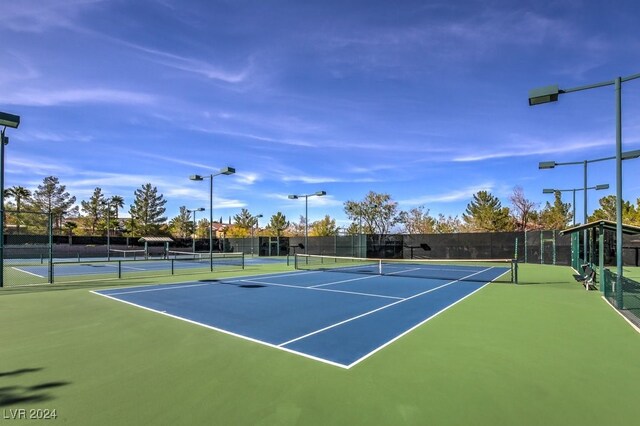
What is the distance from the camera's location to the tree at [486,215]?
49.4 m

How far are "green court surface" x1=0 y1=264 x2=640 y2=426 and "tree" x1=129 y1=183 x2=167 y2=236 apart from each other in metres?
72.8

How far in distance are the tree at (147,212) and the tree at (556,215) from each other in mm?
72570

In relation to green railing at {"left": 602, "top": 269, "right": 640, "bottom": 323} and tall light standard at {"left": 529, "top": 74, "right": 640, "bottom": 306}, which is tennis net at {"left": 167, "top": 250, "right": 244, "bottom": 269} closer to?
tall light standard at {"left": 529, "top": 74, "right": 640, "bottom": 306}

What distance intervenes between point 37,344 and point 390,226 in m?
50.9

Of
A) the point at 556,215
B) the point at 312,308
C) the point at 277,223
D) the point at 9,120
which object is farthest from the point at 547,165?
the point at 277,223

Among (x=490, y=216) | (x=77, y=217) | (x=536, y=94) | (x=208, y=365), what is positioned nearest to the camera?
(x=208, y=365)

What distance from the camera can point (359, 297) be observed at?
38.2 feet

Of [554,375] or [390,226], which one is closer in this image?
[554,375]

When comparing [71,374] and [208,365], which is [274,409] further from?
[71,374]

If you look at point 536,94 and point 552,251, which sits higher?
point 536,94

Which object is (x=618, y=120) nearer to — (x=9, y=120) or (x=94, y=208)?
(x=9, y=120)

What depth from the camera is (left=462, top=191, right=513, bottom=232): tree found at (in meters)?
49.4

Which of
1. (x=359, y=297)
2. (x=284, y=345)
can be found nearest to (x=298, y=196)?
(x=359, y=297)

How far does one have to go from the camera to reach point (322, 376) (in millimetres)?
4809
